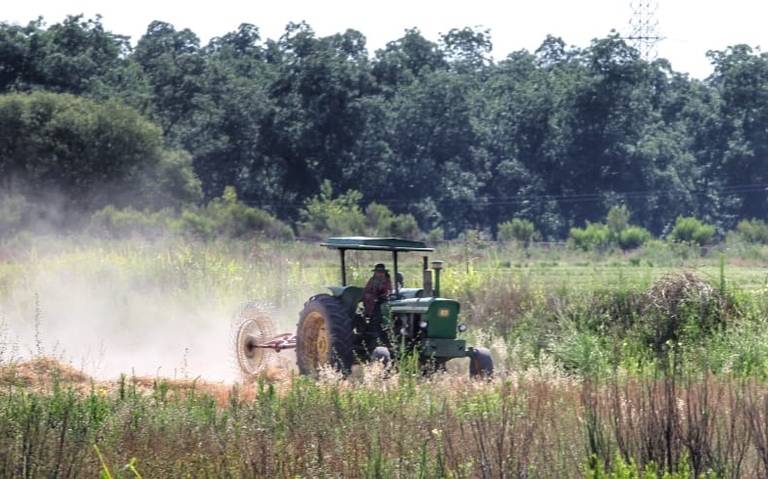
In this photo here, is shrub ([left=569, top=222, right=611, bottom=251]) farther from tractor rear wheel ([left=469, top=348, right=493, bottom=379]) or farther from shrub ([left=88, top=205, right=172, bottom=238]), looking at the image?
tractor rear wheel ([left=469, top=348, right=493, bottom=379])

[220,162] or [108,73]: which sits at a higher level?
[108,73]

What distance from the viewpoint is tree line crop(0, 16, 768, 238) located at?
242 ft

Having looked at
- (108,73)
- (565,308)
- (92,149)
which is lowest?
(565,308)

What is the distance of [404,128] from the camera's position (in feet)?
278

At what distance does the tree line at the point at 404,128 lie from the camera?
242ft

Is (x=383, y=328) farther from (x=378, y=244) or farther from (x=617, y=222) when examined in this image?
(x=617, y=222)

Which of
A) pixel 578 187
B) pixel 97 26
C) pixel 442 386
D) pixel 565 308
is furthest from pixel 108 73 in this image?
pixel 442 386

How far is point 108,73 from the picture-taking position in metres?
80.7

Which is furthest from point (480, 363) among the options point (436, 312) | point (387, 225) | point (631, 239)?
point (631, 239)

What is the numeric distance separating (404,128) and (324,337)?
66083 mm

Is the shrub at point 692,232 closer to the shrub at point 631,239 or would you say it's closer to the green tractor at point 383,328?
the shrub at point 631,239

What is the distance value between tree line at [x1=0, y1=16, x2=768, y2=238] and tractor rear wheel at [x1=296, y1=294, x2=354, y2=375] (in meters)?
41.1

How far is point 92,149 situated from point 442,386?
4646 centimetres

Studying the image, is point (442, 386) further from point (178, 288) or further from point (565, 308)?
point (178, 288)
